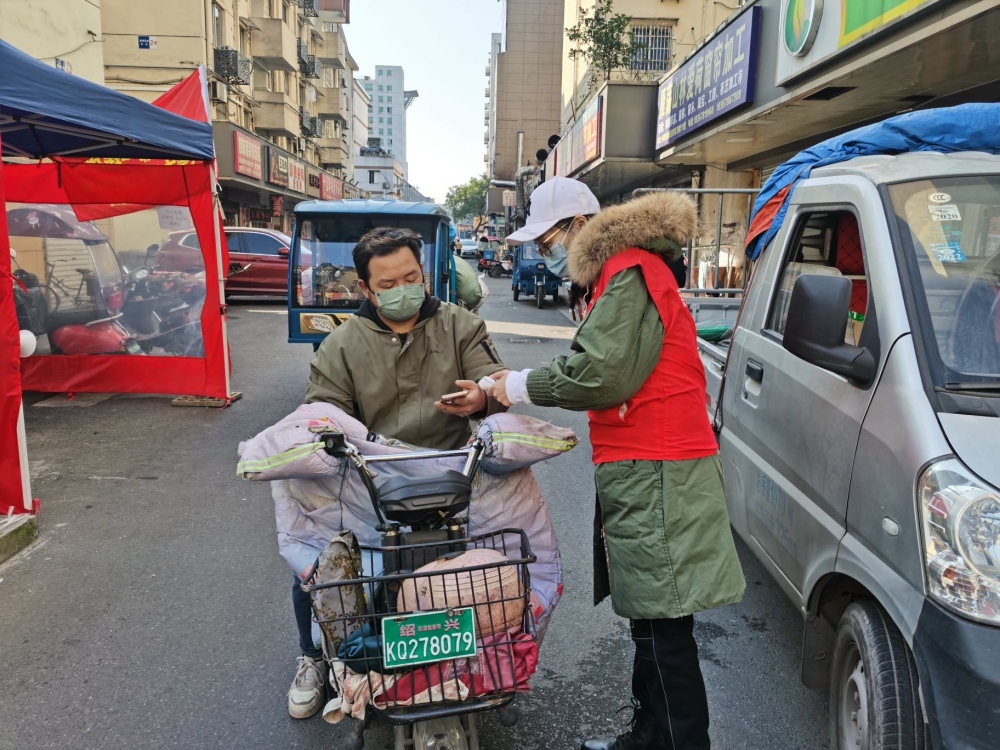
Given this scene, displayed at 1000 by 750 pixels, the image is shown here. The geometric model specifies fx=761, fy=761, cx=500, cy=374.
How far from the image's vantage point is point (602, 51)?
1814cm

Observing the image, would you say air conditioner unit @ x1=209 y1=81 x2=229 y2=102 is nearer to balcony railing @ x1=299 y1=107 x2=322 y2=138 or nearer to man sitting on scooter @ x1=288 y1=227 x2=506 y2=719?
balcony railing @ x1=299 y1=107 x2=322 y2=138

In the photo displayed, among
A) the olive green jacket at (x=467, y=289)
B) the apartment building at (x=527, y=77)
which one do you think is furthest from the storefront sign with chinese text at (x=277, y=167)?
the apartment building at (x=527, y=77)

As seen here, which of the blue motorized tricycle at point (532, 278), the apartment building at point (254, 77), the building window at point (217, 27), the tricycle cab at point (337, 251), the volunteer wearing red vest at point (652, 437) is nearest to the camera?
the volunteer wearing red vest at point (652, 437)

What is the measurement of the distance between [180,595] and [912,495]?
3.49 m

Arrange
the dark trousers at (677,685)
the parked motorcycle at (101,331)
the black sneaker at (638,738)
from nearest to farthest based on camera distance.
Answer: the dark trousers at (677,685) → the black sneaker at (638,738) → the parked motorcycle at (101,331)

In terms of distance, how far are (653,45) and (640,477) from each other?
69.7ft

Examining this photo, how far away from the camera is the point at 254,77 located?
34938mm

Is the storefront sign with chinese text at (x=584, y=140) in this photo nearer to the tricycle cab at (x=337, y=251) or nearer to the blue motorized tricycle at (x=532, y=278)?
the blue motorized tricycle at (x=532, y=278)

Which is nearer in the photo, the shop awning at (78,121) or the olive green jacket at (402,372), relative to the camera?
the olive green jacket at (402,372)

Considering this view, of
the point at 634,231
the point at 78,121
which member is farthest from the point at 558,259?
the point at 78,121

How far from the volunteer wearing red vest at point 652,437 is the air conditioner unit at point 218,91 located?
92.0 ft

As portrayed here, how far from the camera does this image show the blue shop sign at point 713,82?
10.5m

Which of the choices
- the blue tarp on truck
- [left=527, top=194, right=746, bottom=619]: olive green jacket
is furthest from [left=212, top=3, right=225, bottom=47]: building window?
[left=527, top=194, right=746, bottom=619]: olive green jacket

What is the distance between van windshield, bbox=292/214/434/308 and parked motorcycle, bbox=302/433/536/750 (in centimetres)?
672
